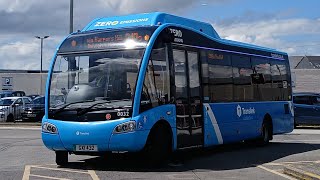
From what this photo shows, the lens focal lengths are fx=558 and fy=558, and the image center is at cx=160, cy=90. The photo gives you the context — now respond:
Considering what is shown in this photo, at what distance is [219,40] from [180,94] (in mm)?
3132

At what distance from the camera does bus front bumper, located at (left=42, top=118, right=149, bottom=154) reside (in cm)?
1098

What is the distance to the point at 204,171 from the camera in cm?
1155

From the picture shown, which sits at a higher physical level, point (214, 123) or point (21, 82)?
point (21, 82)

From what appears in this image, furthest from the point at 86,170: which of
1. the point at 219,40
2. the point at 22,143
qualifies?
the point at 22,143

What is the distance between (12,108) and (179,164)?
77.1 ft

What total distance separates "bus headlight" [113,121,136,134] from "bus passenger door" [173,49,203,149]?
1.70 meters

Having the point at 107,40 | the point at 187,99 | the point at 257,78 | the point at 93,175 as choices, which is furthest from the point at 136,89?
the point at 257,78

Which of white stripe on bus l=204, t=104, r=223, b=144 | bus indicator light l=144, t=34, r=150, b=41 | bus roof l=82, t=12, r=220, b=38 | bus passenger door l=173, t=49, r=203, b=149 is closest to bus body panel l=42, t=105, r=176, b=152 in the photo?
bus passenger door l=173, t=49, r=203, b=149

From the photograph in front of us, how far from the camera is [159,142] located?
11.7 meters

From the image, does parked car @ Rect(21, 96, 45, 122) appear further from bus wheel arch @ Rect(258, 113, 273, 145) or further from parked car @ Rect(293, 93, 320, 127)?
bus wheel arch @ Rect(258, 113, 273, 145)

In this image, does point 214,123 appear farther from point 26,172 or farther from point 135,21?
point 26,172

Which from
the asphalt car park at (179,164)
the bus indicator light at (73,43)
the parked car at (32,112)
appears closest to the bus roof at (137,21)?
the bus indicator light at (73,43)

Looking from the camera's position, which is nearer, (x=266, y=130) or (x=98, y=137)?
(x=98, y=137)

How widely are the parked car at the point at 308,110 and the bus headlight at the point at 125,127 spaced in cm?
1638
